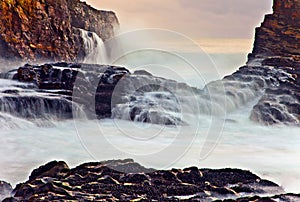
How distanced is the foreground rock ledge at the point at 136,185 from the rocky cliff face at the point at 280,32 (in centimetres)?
2768

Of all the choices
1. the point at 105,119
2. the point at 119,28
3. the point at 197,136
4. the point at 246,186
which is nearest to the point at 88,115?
the point at 105,119

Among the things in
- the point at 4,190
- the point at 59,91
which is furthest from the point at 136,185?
the point at 59,91

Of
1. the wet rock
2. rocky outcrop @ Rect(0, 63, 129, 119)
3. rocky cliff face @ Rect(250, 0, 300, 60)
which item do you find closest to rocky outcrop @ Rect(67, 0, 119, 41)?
rocky cliff face @ Rect(250, 0, 300, 60)

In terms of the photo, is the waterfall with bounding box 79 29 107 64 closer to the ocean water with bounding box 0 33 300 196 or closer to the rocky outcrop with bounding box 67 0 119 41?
the rocky outcrop with bounding box 67 0 119 41

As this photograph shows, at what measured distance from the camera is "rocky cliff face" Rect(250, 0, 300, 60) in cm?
3409

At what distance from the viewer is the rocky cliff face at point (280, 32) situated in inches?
1342

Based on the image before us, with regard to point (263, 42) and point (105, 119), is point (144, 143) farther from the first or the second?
point (263, 42)

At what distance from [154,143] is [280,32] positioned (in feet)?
84.0

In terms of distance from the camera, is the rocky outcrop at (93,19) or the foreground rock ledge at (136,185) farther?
the rocky outcrop at (93,19)

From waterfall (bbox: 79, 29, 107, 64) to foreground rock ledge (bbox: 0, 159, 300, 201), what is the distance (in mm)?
35499

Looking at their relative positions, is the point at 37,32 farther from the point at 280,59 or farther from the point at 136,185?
the point at 136,185

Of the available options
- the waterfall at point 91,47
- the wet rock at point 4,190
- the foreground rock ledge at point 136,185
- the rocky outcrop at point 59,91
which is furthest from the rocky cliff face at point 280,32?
the wet rock at point 4,190

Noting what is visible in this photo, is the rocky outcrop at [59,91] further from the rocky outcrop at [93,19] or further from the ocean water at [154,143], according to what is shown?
the rocky outcrop at [93,19]

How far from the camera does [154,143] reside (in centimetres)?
1295
